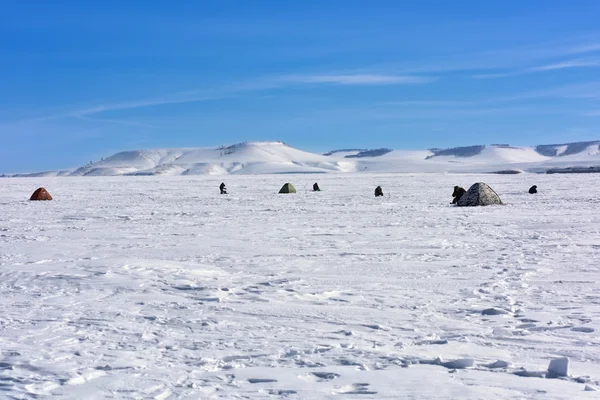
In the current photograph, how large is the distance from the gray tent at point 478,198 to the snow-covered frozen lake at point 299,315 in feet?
29.6

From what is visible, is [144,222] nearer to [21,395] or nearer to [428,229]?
[428,229]

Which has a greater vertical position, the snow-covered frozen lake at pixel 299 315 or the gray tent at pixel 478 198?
the gray tent at pixel 478 198

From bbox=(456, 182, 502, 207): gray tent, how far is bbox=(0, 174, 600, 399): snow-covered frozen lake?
904 cm

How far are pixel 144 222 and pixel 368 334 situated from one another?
40.5 ft

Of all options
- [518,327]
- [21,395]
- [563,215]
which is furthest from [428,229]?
[21,395]

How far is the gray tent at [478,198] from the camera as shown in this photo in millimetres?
22500

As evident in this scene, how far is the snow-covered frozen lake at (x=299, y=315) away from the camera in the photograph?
14.3 feet

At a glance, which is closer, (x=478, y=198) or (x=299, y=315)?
(x=299, y=315)

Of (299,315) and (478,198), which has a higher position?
(478,198)

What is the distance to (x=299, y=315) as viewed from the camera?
251 inches

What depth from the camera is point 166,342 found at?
5352mm

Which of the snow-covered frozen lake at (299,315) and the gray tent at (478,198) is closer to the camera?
the snow-covered frozen lake at (299,315)

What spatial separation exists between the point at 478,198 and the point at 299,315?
17426 millimetres

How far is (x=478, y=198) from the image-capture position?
888 inches
